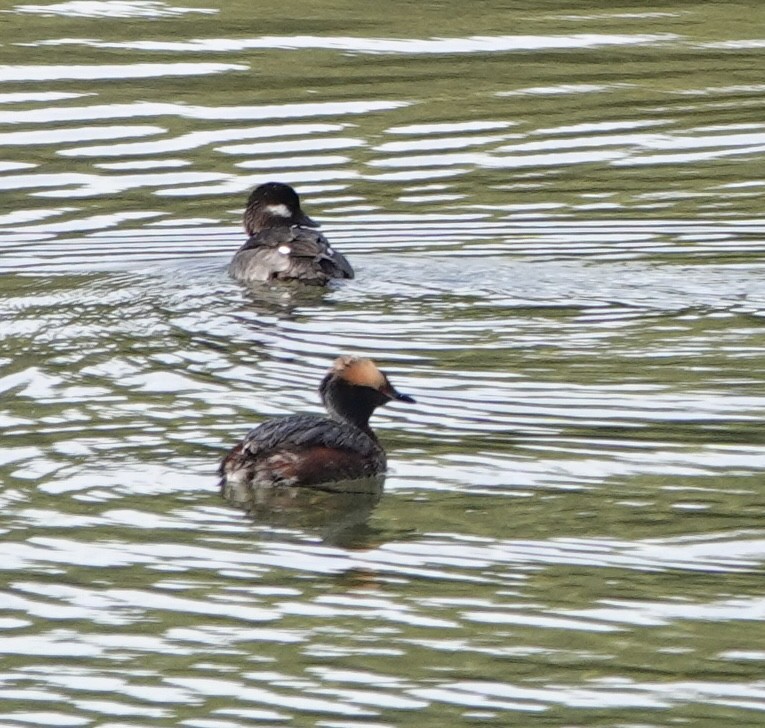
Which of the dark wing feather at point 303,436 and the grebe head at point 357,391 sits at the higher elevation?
the grebe head at point 357,391

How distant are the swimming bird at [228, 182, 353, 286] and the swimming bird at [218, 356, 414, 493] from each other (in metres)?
3.57

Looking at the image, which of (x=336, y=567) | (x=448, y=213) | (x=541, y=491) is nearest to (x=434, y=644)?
(x=336, y=567)

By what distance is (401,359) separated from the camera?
1132 cm

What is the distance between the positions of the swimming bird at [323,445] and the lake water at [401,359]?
0.55 ft

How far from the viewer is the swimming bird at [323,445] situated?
9234 mm

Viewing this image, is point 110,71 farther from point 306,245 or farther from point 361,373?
point 361,373

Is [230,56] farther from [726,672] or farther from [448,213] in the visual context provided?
[726,672]

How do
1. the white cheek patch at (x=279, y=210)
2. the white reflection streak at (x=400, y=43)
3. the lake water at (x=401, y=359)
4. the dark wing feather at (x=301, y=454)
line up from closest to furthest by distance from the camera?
the lake water at (x=401, y=359) < the dark wing feather at (x=301, y=454) < the white cheek patch at (x=279, y=210) < the white reflection streak at (x=400, y=43)

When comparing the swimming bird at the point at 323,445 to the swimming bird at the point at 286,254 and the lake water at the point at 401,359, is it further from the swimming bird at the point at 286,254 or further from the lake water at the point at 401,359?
the swimming bird at the point at 286,254

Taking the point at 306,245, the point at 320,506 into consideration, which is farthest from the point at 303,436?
the point at 306,245

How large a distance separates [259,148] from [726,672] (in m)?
10.6

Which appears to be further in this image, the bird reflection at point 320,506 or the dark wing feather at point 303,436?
the dark wing feather at point 303,436

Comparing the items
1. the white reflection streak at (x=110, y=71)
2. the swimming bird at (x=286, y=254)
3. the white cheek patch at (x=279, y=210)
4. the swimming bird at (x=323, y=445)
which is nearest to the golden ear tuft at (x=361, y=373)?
the swimming bird at (x=323, y=445)

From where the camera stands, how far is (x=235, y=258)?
1393 cm
